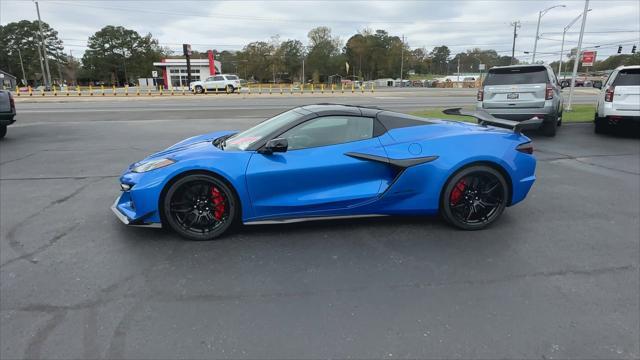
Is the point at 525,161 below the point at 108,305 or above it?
above

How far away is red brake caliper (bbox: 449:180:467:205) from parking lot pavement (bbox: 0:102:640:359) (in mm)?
308

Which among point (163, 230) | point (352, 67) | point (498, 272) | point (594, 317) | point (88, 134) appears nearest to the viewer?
point (594, 317)

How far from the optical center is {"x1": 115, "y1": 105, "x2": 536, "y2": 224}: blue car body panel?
12.4 feet

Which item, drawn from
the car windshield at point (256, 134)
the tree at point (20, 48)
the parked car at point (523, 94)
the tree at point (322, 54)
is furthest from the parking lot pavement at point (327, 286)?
the tree at point (20, 48)

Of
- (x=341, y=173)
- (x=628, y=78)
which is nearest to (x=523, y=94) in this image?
(x=628, y=78)

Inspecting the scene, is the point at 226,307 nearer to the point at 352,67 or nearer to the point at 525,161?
the point at 525,161

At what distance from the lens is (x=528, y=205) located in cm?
501

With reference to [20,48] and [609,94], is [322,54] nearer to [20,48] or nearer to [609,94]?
[20,48]

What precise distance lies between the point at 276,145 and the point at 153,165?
4.01ft

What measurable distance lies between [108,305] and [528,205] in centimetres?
457

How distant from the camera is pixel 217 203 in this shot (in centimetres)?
388

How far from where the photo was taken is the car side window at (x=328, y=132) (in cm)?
399

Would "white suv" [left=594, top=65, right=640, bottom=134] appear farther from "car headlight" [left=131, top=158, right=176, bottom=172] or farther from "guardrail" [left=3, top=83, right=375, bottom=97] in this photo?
"guardrail" [left=3, top=83, right=375, bottom=97]

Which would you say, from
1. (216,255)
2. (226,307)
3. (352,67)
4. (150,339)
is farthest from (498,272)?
(352,67)
